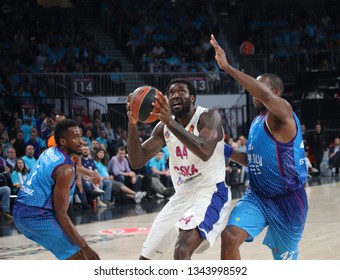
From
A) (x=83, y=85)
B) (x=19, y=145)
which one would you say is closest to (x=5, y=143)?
(x=19, y=145)

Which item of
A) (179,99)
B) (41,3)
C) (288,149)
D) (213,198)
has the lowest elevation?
(213,198)

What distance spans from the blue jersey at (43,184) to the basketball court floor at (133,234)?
3.21 meters

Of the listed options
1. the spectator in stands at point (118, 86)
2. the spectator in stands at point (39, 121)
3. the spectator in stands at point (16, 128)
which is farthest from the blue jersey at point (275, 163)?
the spectator in stands at point (118, 86)

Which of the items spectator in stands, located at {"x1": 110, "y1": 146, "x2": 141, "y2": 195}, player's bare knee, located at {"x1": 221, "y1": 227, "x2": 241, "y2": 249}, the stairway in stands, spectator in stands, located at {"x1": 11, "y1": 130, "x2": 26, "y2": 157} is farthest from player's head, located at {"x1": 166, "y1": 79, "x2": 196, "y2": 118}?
the stairway in stands

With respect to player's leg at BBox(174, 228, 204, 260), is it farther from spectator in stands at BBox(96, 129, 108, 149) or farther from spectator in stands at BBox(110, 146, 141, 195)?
spectator in stands at BBox(96, 129, 108, 149)

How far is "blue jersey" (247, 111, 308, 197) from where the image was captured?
223 inches

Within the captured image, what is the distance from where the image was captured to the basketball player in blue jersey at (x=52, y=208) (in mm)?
5387

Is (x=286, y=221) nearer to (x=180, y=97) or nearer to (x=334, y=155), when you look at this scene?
(x=180, y=97)

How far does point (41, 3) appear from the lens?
26219 millimetres

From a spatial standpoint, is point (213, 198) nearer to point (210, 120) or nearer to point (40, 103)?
point (210, 120)

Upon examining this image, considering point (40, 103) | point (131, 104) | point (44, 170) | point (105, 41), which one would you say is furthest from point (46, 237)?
point (105, 41)

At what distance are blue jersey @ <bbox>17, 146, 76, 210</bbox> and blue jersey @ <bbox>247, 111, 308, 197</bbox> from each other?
4.86 ft

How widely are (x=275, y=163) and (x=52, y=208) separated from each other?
177 centimetres

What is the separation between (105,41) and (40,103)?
7821mm
